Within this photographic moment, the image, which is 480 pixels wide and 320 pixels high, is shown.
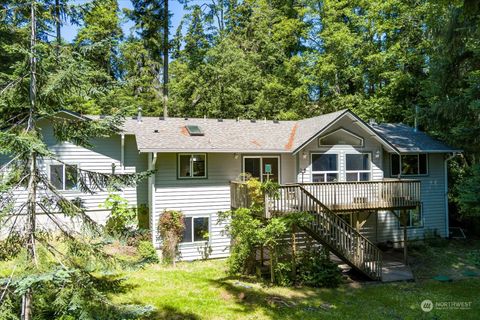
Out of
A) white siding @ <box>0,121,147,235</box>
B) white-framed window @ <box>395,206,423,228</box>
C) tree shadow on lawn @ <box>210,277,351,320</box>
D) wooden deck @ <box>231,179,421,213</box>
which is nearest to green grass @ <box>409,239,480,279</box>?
white-framed window @ <box>395,206,423,228</box>

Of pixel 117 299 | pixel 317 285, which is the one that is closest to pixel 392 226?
pixel 317 285

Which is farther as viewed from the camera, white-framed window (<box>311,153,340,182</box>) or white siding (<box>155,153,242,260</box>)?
white-framed window (<box>311,153,340,182</box>)

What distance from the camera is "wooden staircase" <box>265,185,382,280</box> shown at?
12492mm

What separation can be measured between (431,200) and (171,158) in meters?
13.4

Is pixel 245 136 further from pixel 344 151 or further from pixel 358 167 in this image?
pixel 358 167

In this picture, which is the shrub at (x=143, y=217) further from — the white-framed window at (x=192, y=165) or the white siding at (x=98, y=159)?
the white-framed window at (x=192, y=165)

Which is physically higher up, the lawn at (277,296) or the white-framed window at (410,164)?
the white-framed window at (410,164)

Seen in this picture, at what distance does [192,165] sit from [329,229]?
6.17 metres

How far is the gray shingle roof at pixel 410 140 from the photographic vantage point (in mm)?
17672

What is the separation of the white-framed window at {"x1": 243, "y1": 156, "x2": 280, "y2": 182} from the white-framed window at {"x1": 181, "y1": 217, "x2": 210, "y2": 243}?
9.40 ft

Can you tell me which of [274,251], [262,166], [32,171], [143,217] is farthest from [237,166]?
[32,171]

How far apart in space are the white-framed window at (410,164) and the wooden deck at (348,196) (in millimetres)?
3336

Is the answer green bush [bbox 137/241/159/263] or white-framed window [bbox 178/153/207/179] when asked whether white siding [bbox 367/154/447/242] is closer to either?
white-framed window [bbox 178/153/207/179]

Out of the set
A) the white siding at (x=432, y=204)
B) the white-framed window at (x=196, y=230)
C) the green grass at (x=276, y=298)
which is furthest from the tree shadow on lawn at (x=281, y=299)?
the white siding at (x=432, y=204)
